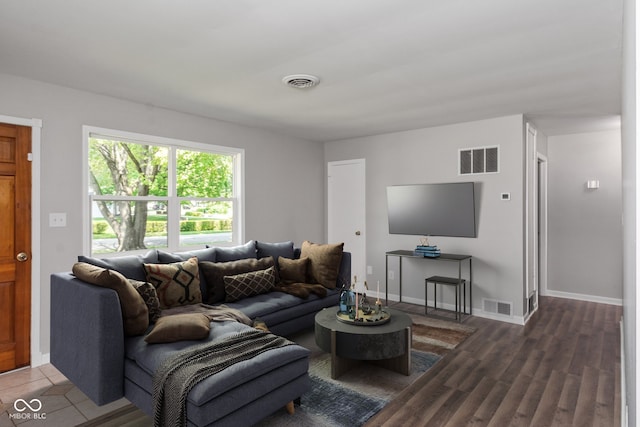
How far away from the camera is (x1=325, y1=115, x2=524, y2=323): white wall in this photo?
15.0 ft

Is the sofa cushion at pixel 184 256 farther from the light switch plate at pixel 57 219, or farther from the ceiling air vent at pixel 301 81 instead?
the ceiling air vent at pixel 301 81

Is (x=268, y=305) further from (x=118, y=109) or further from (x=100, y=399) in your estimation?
(x=118, y=109)

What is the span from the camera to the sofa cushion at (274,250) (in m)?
4.45

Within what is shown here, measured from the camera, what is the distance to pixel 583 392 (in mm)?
2822

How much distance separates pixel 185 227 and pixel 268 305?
168 centimetres

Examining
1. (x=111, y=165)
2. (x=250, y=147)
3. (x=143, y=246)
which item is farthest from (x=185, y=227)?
(x=250, y=147)

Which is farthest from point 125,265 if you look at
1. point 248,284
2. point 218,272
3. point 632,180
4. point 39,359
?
point 632,180

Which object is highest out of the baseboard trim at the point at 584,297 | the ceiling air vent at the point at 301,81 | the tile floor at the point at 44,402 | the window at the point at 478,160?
the ceiling air vent at the point at 301,81

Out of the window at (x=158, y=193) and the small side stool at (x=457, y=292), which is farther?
the small side stool at (x=457, y=292)

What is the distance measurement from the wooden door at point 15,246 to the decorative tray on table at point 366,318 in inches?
108

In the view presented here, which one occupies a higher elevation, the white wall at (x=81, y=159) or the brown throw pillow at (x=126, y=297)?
the white wall at (x=81, y=159)

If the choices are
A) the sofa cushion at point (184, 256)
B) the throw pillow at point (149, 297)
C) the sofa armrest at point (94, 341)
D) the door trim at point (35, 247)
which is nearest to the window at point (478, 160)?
the sofa cushion at point (184, 256)

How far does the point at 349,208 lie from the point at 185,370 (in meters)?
4.35

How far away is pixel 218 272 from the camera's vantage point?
3.72m
